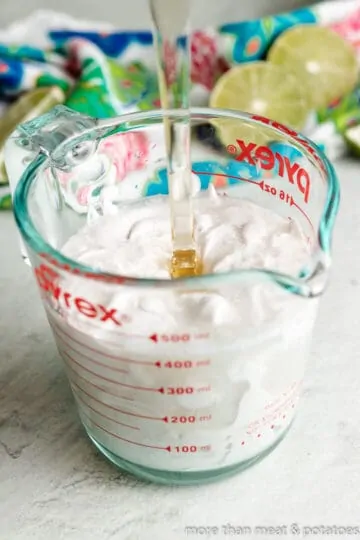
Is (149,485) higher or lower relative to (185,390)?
lower

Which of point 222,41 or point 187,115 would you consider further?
point 222,41

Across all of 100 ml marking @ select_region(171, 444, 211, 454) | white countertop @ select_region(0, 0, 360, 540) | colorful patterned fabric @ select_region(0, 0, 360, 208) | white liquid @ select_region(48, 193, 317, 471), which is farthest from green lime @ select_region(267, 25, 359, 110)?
100 ml marking @ select_region(171, 444, 211, 454)

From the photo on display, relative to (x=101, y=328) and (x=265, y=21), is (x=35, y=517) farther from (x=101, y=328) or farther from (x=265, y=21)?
(x=265, y=21)

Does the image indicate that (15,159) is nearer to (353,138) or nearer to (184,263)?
(184,263)

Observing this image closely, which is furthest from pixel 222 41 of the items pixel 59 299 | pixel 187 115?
pixel 59 299

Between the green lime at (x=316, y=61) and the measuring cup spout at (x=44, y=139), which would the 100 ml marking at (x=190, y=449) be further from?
the green lime at (x=316, y=61)

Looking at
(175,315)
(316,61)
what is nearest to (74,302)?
(175,315)
